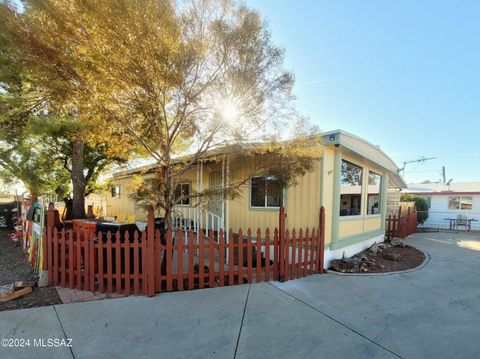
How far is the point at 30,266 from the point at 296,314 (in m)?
6.07

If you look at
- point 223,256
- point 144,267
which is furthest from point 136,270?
point 223,256

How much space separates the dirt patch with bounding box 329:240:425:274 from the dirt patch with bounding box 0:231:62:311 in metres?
5.92

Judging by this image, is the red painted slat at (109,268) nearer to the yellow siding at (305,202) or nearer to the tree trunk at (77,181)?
the yellow siding at (305,202)

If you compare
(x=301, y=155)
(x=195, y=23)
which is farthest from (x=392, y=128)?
(x=195, y=23)

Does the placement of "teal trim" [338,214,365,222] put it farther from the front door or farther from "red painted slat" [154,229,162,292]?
"red painted slat" [154,229,162,292]

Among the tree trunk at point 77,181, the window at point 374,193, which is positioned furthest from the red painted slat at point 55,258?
the window at point 374,193

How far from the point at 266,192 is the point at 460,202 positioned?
20780 mm

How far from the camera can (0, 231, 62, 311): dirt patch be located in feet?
13.8

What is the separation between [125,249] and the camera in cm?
469

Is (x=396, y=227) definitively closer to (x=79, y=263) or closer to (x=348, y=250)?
(x=348, y=250)

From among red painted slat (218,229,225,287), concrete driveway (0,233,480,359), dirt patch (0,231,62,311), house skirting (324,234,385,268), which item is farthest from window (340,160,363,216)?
dirt patch (0,231,62,311)

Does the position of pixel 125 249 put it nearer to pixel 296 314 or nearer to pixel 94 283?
pixel 94 283

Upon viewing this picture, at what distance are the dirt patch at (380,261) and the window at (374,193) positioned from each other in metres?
1.42

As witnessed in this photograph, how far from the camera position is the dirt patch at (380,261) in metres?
6.73
